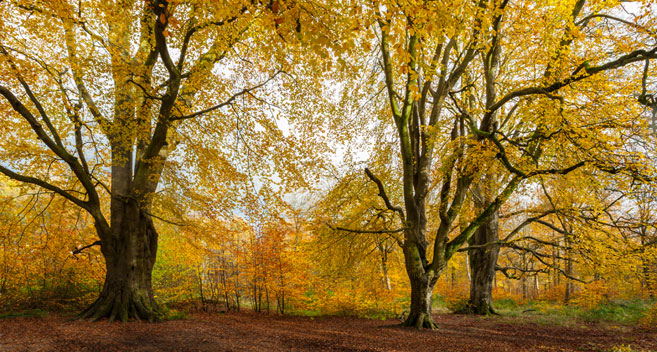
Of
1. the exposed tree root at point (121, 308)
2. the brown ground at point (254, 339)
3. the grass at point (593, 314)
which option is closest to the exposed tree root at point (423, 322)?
the brown ground at point (254, 339)

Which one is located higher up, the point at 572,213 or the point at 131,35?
the point at 131,35

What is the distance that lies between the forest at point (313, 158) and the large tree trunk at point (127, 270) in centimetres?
5

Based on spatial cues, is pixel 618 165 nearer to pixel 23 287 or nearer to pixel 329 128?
pixel 329 128

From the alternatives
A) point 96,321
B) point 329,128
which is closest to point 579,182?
point 329,128

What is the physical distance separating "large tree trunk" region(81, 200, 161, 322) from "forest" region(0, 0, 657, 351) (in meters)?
0.05

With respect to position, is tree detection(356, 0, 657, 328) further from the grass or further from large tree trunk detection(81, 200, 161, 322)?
large tree trunk detection(81, 200, 161, 322)

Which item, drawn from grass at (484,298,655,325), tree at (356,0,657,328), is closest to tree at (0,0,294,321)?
tree at (356,0,657,328)

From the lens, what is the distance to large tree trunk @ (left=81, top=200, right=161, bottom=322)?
7309 millimetres

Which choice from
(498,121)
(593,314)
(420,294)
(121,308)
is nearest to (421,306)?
(420,294)

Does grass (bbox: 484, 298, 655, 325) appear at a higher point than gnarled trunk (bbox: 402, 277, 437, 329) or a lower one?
lower

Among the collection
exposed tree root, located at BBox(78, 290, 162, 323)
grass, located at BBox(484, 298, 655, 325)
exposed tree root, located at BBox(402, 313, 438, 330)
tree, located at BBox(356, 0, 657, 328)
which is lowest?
grass, located at BBox(484, 298, 655, 325)

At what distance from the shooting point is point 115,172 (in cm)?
821

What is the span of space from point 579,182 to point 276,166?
707 centimetres

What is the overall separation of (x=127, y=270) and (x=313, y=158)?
537 centimetres
